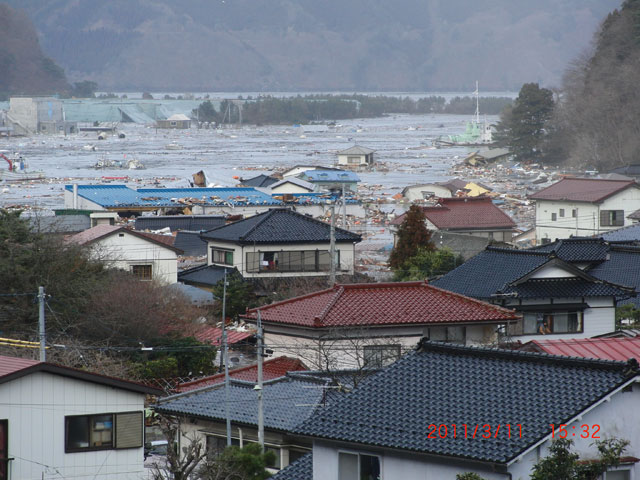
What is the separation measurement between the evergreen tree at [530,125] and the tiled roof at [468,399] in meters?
33.1

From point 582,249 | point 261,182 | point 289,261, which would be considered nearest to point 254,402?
Answer: point 582,249

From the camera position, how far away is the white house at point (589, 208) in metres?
15.7

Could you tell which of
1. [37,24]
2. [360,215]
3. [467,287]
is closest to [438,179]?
[360,215]

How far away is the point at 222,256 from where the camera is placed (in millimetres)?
11273

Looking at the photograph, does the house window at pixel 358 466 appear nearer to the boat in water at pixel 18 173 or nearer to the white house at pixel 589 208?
the white house at pixel 589 208

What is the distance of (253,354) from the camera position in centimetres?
816

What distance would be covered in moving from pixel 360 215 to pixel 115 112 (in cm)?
6766

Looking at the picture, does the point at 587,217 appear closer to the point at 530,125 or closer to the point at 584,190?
the point at 584,190

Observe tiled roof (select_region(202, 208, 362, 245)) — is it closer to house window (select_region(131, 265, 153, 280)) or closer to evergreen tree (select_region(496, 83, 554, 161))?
house window (select_region(131, 265, 153, 280))

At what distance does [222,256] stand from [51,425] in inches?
282

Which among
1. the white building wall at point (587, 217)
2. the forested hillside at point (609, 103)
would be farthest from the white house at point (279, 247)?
the forested hillside at point (609, 103)

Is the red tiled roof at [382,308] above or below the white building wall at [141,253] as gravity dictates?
below

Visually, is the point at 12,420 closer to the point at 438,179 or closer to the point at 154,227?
the point at 154,227

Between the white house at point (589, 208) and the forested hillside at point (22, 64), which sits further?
the forested hillside at point (22, 64)
